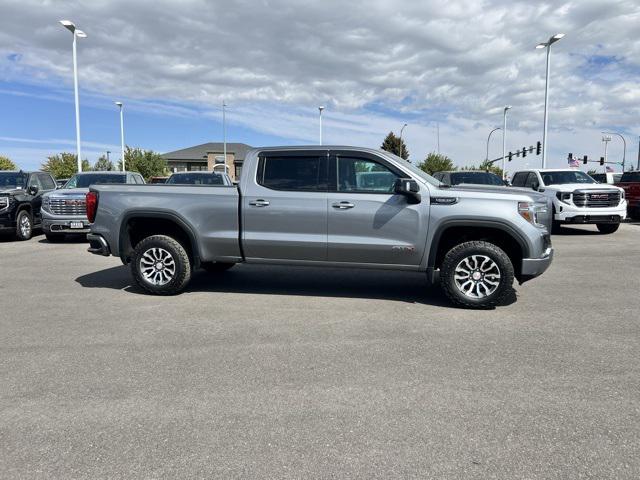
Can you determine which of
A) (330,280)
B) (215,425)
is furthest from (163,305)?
(215,425)

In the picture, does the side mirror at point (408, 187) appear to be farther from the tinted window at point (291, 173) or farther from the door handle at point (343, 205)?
the tinted window at point (291, 173)

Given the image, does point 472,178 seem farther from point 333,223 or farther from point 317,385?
point 317,385

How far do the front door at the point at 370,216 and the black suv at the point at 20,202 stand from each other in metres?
10.5

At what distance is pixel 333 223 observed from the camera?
6.31 metres

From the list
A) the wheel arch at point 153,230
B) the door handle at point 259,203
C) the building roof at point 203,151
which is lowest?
the wheel arch at point 153,230

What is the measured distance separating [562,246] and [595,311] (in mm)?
6581

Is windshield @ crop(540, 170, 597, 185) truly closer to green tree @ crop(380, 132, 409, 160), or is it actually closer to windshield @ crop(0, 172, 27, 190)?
windshield @ crop(0, 172, 27, 190)

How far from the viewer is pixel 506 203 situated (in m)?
5.97

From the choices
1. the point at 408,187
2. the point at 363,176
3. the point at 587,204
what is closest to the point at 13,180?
the point at 363,176

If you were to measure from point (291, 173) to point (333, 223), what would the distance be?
34.9 inches

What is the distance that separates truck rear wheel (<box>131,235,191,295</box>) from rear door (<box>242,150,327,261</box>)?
973mm

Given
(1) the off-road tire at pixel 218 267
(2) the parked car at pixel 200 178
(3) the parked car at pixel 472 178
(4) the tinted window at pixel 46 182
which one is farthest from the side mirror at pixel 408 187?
(4) the tinted window at pixel 46 182

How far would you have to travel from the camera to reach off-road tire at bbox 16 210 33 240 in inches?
525

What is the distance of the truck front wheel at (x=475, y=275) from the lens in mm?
5969
